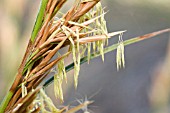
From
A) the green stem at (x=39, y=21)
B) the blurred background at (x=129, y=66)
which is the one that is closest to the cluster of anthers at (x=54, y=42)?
the green stem at (x=39, y=21)

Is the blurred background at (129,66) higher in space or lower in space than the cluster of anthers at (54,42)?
higher

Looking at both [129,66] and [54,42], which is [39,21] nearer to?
[54,42]

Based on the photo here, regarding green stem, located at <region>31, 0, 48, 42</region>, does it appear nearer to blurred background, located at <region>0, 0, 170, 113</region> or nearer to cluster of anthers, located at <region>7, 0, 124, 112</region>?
cluster of anthers, located at <region>7, 0, 124, 112</region>

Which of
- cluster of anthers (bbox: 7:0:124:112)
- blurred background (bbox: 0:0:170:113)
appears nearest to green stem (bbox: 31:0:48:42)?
cluster of anthers (bbox: 7:0:124:112)

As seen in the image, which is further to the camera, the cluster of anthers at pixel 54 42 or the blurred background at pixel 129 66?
the blurred background at pixel 129 66

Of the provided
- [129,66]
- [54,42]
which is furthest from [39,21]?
[129,66]

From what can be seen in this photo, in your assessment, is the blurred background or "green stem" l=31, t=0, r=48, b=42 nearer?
"green stem" l=31, t=0, r=48, b=42

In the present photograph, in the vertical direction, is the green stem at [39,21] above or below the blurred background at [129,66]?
below

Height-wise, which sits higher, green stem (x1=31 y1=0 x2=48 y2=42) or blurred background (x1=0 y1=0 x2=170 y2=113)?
blurred background (x1=0 y1=0 x2=170 y2=113)

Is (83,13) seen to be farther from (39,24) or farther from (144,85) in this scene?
(144,85)

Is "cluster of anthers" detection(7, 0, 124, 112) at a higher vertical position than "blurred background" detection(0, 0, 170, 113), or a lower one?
lower

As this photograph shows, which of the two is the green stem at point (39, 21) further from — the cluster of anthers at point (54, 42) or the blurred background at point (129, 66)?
the blurred background at point (129, 66)
